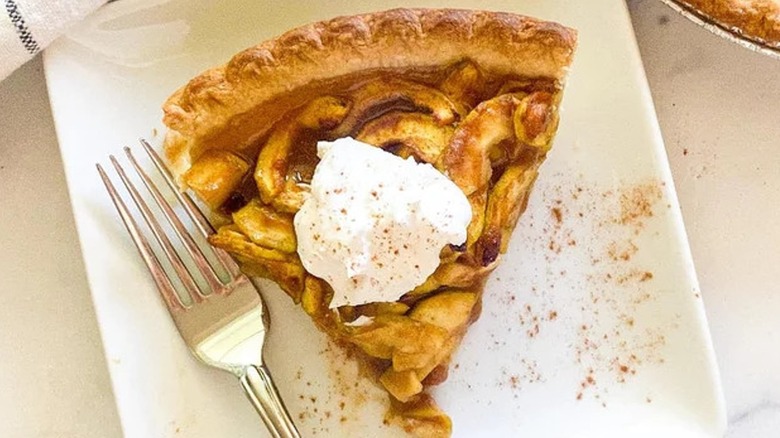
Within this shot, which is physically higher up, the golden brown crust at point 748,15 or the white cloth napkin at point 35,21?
the white cloth napkin at point 35,21

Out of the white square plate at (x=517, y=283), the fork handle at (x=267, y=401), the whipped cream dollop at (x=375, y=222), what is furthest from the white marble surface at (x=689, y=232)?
the whipped cream dollop at (x=375, y=222)

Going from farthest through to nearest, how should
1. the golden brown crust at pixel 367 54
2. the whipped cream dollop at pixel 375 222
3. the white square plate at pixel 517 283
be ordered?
the white square plate at pixel 517 283 → the golden brown crust at pixel 367 54 → the whipped cream dollop at pixel 375 222

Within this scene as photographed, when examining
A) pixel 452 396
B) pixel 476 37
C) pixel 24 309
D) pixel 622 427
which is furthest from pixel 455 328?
pixel 24 309

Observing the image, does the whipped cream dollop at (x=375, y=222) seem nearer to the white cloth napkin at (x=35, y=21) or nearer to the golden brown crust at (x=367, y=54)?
the golden brown crust at (x=367, y=54)

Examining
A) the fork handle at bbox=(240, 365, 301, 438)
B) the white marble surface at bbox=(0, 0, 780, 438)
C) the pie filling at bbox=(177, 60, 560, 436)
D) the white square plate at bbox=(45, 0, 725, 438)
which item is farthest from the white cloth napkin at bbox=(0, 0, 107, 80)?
the fork handle at bbox=(240, 365, 301, 438)

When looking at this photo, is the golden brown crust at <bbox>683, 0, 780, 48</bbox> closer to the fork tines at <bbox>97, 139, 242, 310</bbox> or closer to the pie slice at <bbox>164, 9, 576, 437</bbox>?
the pie slice at <bbox>164, 9, 576, 437</bbox>

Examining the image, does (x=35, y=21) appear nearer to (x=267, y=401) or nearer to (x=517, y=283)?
(x=267, y=401)

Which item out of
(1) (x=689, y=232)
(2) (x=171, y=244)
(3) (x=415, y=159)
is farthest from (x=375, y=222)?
(1) (x=689, y=232)
